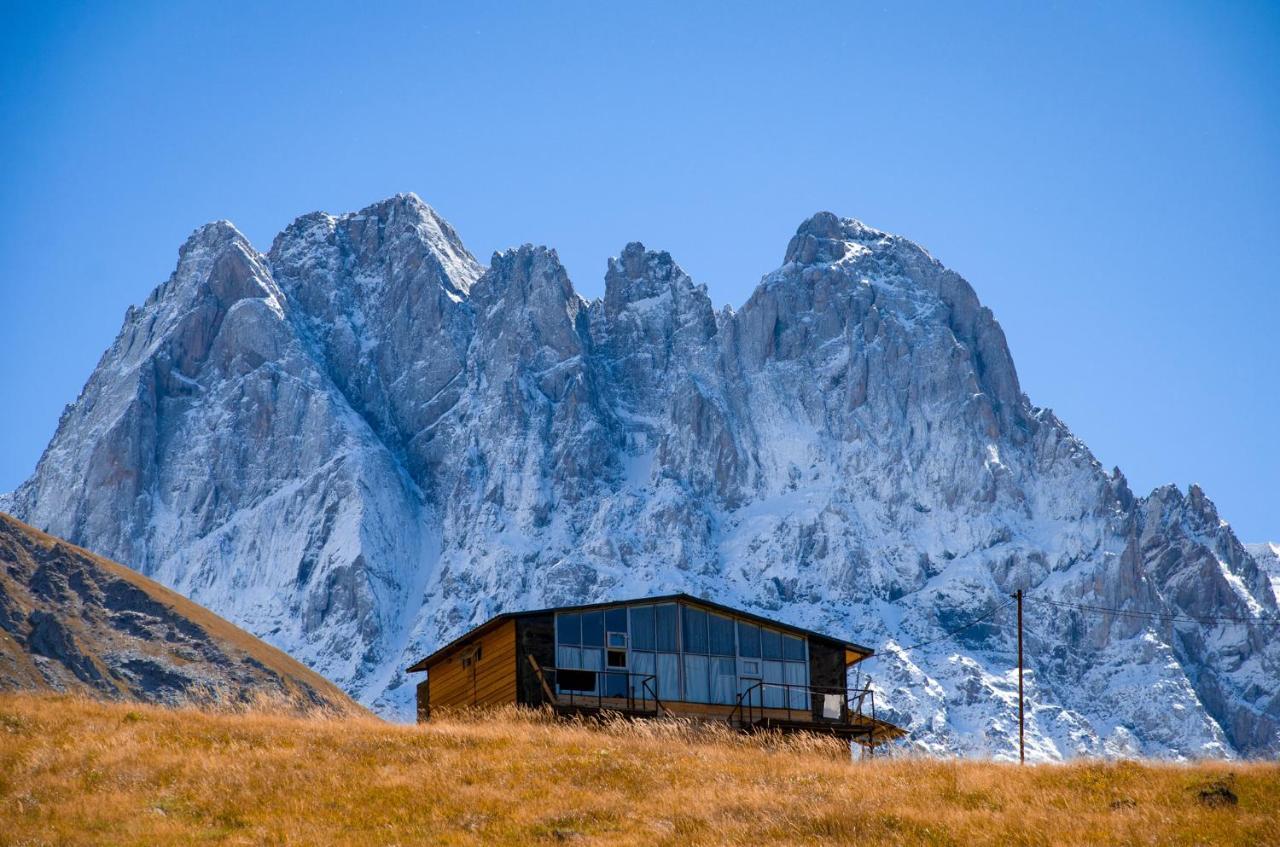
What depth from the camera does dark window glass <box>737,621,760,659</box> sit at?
50969 mm

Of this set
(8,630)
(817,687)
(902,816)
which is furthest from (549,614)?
(8,630)

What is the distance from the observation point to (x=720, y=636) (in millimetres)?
50719

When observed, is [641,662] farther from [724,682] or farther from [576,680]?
[724,682]

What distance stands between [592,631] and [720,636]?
180 inches

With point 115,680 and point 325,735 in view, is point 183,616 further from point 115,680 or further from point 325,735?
point 325,735

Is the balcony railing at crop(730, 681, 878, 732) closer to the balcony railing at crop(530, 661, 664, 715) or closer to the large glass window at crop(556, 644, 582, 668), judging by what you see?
the balcony railing at crop(530, 661, 664, 715)

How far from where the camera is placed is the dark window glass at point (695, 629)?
5003 centimetres

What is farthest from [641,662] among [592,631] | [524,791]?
[524,791]

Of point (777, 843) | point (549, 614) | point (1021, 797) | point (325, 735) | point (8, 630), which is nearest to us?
point (777, 843)

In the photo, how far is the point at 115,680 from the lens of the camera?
10275cm

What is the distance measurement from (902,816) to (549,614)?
74.0 ft

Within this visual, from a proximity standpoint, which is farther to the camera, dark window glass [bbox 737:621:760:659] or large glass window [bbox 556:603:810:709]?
dark window glass [bbox 737:621:760:659]

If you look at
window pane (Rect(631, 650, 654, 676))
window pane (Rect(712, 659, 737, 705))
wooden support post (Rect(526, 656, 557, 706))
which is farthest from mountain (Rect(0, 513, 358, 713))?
wooden support post (Rect(526, 656, 557, 706))

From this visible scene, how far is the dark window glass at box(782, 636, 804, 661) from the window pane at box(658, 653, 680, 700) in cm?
431
